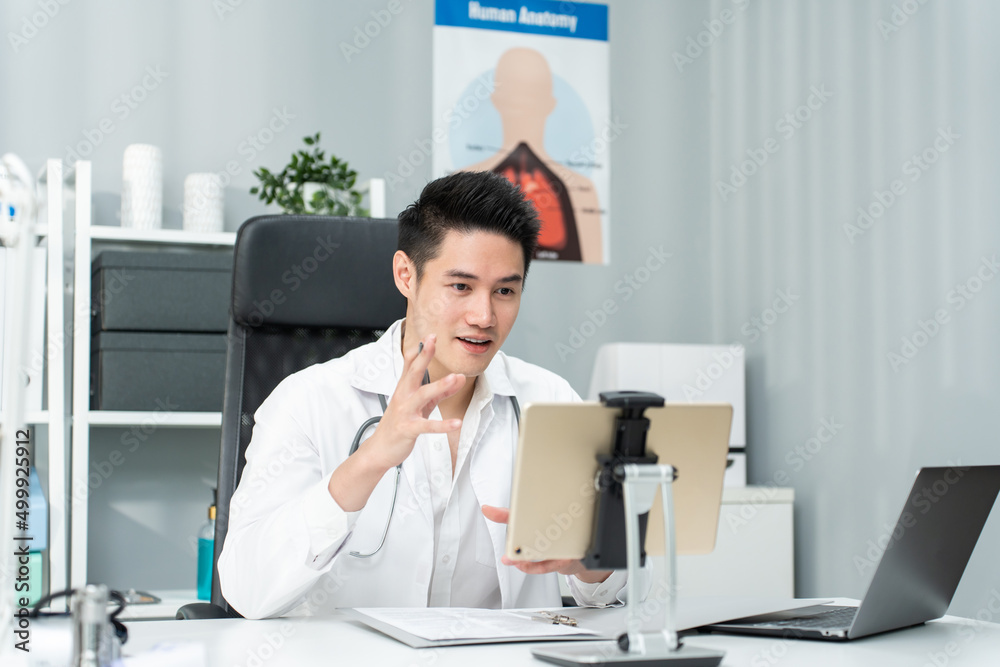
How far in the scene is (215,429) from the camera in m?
2.50

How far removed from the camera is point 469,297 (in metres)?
1.38

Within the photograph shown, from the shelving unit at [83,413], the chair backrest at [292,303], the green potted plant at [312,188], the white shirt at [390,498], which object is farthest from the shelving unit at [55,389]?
the white shirt at [390,498]

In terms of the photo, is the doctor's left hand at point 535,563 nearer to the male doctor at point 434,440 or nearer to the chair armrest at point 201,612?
the male doctor at point 434,440

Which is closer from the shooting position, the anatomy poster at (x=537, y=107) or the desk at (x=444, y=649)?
the desk at (x=444, y=649)

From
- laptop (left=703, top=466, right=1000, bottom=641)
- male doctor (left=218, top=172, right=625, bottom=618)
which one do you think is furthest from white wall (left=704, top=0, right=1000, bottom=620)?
male doctor (left=218, top=172, right=625, bottom=618)

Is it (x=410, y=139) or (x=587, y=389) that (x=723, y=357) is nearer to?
(x=587, y=389)

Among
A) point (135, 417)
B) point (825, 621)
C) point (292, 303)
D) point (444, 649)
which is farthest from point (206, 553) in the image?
point (825, 621)

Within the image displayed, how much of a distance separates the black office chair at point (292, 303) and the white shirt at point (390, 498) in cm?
9

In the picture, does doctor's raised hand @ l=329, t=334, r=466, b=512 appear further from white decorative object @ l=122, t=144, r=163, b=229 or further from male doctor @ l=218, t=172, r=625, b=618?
white decorative object @ l=122, t=144, r=163, b=229

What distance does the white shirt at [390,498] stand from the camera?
1.28 m

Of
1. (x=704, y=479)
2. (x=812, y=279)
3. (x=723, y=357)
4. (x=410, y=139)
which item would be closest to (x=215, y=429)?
(x=410, y=139)

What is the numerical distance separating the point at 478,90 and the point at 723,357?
1067 mm

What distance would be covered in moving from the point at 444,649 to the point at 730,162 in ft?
7.60

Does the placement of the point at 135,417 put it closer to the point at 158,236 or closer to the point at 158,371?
the point at 158,371
